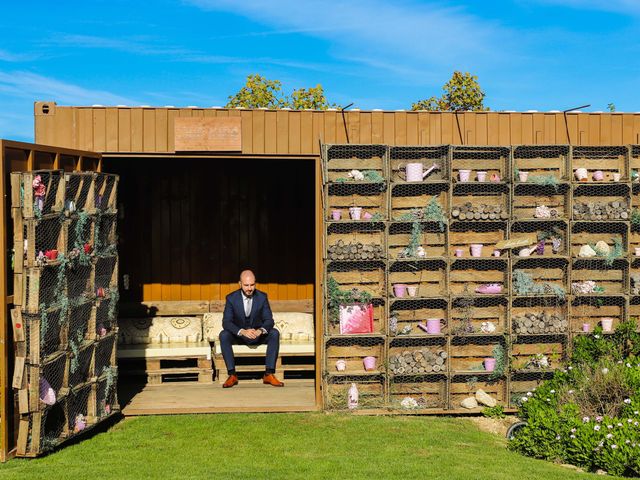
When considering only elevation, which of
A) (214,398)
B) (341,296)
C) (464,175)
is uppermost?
(464,175)

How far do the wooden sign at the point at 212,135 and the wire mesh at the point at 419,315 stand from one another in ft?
10.3

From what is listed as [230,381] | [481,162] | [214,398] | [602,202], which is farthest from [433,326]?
[214,398]

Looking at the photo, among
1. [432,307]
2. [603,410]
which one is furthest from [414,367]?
[603,410]

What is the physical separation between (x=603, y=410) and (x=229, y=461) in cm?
449

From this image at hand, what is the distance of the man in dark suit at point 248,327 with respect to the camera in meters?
11.7

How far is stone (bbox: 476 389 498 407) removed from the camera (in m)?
10.9

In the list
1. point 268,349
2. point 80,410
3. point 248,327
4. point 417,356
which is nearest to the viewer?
point 80,410

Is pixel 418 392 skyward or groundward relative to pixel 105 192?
groundward

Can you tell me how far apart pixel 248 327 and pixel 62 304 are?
368cm

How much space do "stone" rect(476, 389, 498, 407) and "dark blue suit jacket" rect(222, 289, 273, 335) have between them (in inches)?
126

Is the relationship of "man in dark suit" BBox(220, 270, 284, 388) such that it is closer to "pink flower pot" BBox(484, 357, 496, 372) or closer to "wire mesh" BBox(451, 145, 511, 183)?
"pink flower pot" BBox(484, 357, 496, 372)

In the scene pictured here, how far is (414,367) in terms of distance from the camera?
1081 cm

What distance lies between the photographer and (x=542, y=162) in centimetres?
1106

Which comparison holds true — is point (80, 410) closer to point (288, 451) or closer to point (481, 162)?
point (288, 451)
